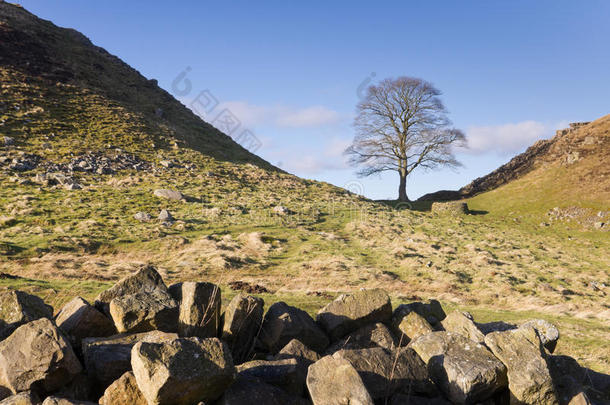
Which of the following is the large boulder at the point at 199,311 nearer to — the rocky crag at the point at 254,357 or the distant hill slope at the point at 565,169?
the rocky crag at the point at 254,357

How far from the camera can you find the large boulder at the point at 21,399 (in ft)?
18.2

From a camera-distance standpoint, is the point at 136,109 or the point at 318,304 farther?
the point at 136,109

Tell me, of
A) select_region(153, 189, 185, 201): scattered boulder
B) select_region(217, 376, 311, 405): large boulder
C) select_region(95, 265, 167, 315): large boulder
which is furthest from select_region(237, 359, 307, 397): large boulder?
select_region(153, 189, 185, 201): scattered boulder

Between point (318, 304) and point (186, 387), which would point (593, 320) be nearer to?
point (318, 304)

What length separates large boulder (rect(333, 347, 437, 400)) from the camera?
6.33 m

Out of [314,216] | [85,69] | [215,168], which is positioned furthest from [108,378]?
[85,69]

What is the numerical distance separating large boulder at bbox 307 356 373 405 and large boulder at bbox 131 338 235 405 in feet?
4.04

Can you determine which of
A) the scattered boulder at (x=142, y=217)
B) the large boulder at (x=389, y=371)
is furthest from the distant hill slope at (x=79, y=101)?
the large boulder at (x=389, y=371)

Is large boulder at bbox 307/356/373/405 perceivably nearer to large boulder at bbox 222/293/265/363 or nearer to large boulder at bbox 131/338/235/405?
large boulder at bbox 131/338/235/405

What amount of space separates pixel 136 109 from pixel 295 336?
225 feet

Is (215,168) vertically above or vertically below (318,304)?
above

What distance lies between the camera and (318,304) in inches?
623

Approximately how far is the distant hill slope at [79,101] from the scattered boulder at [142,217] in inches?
756

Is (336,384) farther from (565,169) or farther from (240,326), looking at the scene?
(565,169)
